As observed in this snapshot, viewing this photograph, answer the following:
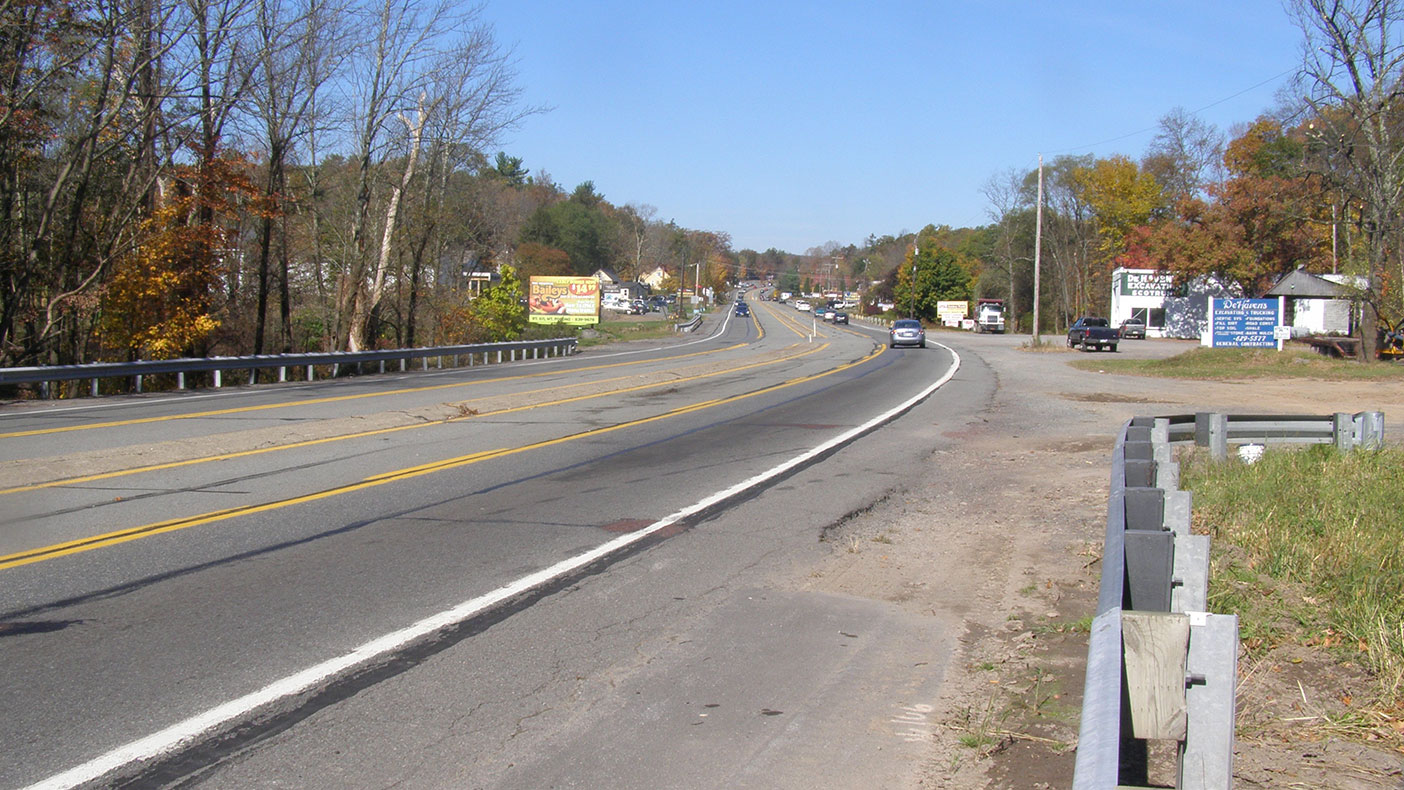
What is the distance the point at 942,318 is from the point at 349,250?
72.7 meters

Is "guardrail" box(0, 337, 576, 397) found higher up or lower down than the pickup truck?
lower down

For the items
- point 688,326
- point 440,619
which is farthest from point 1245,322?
point 688,326

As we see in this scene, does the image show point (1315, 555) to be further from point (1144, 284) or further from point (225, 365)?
point (1144, 284)

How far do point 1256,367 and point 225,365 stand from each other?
3033 centimetres

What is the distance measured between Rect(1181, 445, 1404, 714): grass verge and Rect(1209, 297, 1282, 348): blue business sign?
88.4ft

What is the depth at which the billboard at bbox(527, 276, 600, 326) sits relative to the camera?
6644 cm

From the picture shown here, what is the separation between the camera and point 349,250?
36781mm

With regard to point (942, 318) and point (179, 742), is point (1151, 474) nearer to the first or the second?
point (179, 742)

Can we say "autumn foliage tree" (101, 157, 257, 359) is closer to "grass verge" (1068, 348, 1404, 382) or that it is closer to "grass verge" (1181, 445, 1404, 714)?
"grass verge" (1181, 445, 1404, 714)

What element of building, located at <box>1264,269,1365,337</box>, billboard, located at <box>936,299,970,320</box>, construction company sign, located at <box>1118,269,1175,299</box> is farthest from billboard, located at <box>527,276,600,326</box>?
billboard, located at <box>936,299,970,320</box>

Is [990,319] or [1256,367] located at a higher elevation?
[990,319]

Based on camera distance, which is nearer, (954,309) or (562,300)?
(562,300)

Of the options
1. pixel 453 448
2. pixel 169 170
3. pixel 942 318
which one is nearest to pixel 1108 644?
pixel 453 448

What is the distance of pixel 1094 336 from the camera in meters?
50.6
